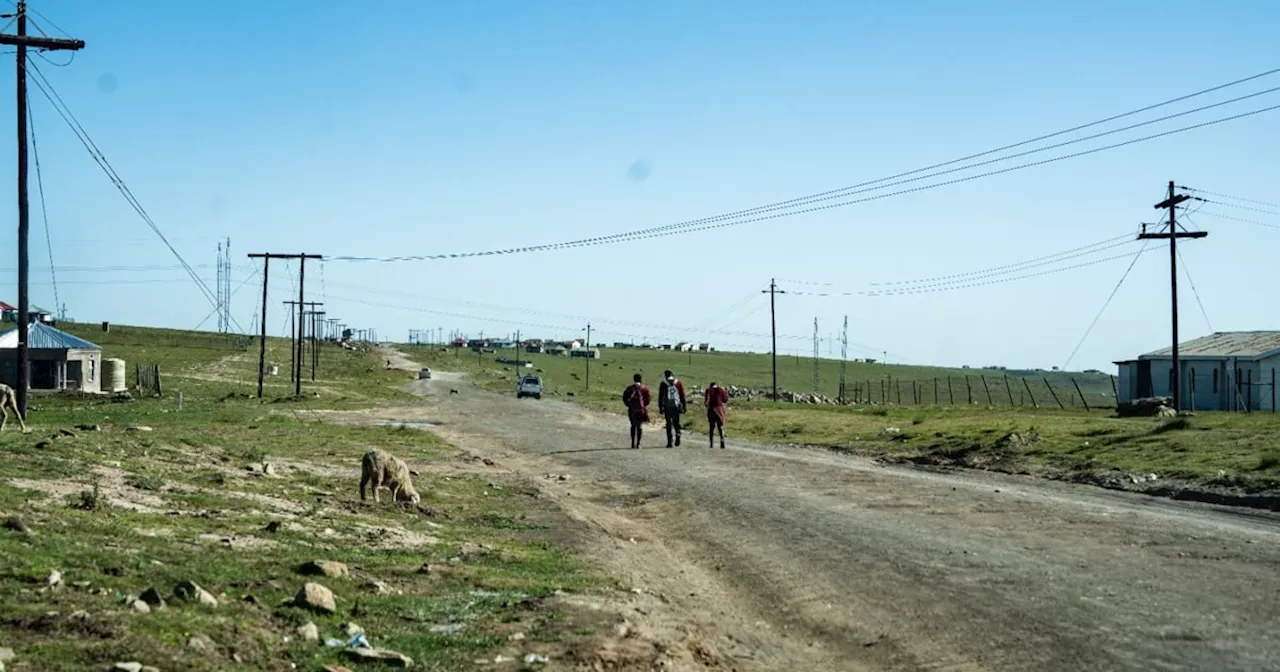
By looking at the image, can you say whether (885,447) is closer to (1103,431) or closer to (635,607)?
(1103,431)

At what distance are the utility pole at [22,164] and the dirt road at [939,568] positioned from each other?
42.4 ft

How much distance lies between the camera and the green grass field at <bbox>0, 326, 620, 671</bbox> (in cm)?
754

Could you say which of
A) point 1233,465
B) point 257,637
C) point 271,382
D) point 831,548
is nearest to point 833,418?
point 1233,465

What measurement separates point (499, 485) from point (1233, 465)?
1395cm

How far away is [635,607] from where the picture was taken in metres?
10.2

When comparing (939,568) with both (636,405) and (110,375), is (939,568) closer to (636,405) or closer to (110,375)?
(636,405)

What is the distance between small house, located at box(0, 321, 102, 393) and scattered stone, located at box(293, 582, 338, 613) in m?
58.9

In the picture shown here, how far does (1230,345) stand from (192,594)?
61.0m

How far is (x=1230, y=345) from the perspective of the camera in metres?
59.2

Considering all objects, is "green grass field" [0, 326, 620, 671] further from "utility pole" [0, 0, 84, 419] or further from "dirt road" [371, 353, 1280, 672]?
"utility pole" [0, 0, 84, 419]

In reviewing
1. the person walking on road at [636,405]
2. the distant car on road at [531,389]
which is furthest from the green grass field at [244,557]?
the distant car on road at [531,389]

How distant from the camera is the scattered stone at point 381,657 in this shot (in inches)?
303

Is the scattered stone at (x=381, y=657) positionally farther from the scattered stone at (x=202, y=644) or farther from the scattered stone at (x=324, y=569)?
the scattered stone at (x=324, y=569)

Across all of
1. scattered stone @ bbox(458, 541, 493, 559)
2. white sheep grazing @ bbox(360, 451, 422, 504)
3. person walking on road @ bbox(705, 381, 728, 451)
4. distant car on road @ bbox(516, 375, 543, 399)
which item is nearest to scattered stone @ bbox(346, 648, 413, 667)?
scattered stone @ bbox(458, 541, 493, 559)
